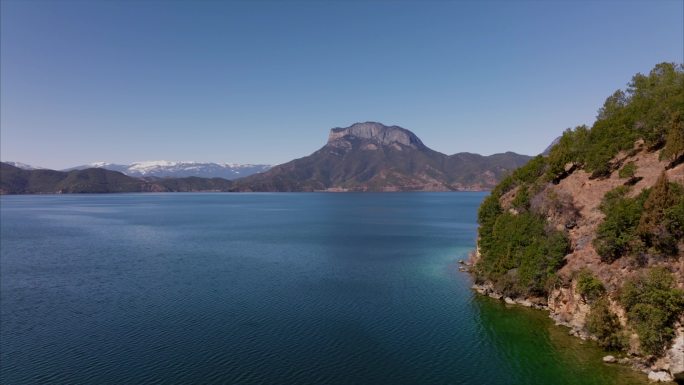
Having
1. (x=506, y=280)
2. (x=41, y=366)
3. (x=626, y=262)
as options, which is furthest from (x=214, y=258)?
(x=626, y=262)

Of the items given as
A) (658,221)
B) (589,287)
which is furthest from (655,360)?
(658,221)

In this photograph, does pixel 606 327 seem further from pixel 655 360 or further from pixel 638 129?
pixel 638 129

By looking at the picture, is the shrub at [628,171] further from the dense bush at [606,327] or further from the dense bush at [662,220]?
the dense bush at [606,327]

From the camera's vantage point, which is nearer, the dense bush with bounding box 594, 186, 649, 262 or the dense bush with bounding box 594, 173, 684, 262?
the dense bush with bounding box 594, 173, 684, 262

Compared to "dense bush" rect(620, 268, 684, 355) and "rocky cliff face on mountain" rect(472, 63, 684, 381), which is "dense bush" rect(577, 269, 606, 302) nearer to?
"rocky cliff face on mountain" rect(472, 63, 684, 381)

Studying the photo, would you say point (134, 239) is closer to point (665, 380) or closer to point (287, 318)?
point (287, 318)

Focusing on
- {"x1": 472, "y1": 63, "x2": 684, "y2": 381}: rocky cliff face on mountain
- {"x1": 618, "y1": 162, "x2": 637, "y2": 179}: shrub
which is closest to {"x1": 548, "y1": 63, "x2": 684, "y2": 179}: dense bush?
{"x1": 472, "y1": 63, "x2": 684, "y2": 381}: rocky cliff face on mountain

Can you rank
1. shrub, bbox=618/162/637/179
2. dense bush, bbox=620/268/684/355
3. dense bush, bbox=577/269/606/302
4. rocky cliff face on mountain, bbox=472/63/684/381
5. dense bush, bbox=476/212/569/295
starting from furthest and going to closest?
shrub, bbox=618/162/637/179 < dense bush, bbox=476/212/569/295 < dense bush, bbox=577/269/606/302 < rocky cliff face on mountain, bbox=472/63/684/381 < dense bush, bbox=620/268/684/355
